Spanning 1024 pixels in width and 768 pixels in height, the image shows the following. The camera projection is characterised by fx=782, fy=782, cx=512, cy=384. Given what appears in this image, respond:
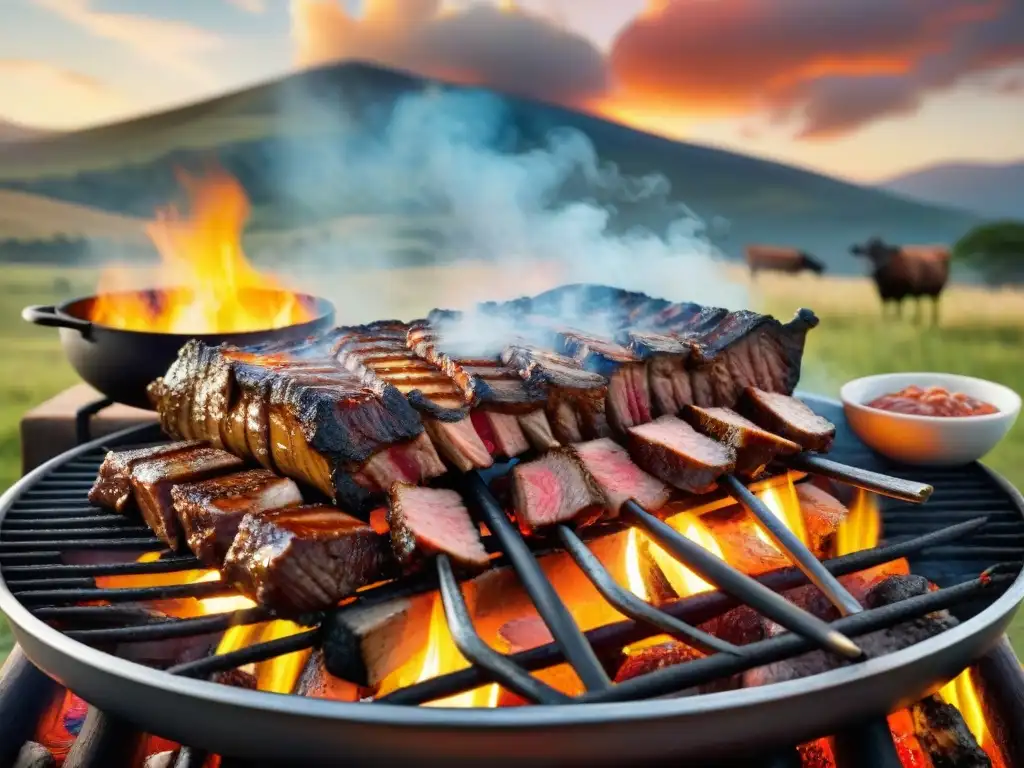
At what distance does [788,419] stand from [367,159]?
9506 millimetres

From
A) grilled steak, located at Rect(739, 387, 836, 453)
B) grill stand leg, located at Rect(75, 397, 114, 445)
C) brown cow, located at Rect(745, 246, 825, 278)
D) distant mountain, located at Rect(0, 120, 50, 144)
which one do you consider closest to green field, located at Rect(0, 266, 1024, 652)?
brown cow, located at Rect(745, 246, 825, 278)

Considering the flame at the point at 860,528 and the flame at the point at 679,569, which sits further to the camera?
the flame at the point at 860,528

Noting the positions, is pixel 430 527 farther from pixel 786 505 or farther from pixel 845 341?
pixel 845 341

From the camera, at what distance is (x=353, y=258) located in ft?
32.3

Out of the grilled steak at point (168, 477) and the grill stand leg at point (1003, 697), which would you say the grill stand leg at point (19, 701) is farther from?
the grill stand leg at point (1003, 697)

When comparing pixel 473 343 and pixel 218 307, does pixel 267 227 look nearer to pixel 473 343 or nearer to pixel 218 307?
pixel 218 307

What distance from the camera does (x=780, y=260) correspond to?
1141cm

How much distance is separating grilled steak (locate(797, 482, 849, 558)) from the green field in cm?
391

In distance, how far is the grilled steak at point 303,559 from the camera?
1928 millimetres

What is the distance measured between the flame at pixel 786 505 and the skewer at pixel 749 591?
72cm

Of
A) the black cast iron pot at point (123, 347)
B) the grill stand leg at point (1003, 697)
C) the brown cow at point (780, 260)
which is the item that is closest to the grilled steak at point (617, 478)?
the grill stand leg at point (1003, 697)

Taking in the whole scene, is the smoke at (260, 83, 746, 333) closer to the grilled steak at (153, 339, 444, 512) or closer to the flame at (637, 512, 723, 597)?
the flame at (637, 512, 723, 597)

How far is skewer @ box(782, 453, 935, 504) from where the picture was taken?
2.42 metres

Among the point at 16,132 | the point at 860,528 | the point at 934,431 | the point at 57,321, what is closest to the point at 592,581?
the point at 860,528
